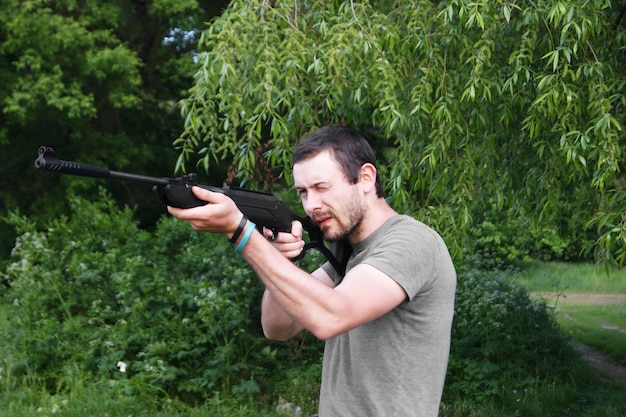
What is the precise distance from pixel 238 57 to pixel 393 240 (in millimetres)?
2953

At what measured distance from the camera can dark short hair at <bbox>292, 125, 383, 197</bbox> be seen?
8.00 feet

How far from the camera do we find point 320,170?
2.41 meters

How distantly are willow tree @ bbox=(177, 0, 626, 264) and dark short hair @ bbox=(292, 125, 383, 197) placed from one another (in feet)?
7.26

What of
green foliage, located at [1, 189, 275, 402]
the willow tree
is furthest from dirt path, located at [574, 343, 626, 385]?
green foliage, located at [1, 189, 275, 402]

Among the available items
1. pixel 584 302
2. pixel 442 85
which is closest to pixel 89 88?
pixel 584 302

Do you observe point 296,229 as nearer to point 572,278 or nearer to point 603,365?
point 603,365

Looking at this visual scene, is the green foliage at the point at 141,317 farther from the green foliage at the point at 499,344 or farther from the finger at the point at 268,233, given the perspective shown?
the finger at the point at 268,233

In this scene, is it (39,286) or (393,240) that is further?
(39,286)

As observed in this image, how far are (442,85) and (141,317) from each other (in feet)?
10.7

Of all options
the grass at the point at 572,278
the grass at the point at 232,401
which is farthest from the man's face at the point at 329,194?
the grass at the point at 572,278

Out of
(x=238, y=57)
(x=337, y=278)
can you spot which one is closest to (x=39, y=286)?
(x=238, y=57)

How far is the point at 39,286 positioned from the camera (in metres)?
7.26

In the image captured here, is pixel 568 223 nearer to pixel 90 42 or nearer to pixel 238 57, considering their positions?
pixel 238 57

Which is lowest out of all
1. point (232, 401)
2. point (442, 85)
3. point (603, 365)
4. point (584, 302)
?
point (584, 302)
